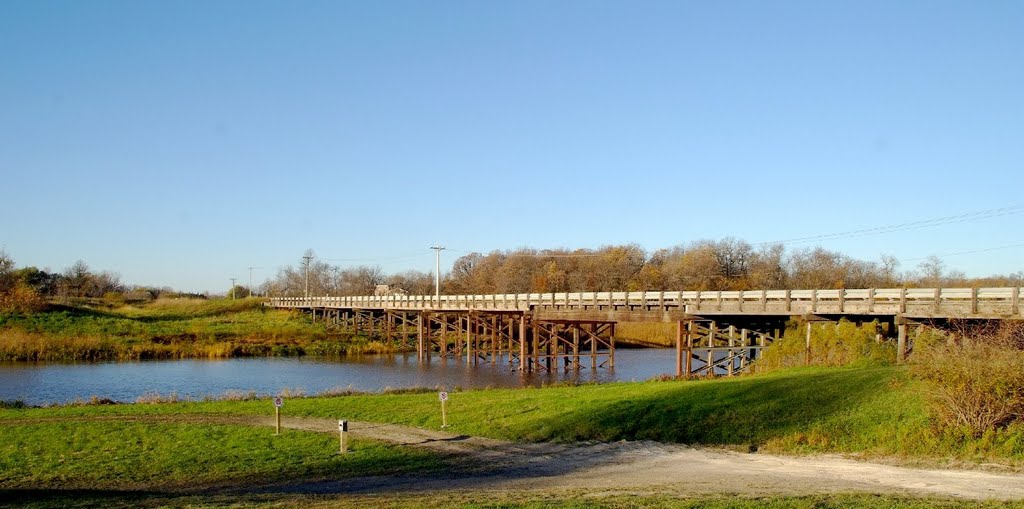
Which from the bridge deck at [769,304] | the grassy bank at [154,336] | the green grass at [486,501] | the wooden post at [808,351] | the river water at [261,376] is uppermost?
the bridge deck at [769,304]

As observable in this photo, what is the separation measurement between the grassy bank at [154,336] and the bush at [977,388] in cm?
5105

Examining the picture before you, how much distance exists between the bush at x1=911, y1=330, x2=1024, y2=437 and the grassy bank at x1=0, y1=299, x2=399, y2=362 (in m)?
51.0

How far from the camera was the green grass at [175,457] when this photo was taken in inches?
610

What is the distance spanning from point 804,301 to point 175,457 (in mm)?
22800

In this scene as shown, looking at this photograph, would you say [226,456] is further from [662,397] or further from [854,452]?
[854,452]

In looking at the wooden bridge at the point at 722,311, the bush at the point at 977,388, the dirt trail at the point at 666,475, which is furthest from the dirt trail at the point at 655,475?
the wooden bridge at the point at 722,311

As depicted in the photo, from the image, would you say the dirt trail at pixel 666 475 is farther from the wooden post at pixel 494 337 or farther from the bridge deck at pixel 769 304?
the wooden post at pixel 494 337

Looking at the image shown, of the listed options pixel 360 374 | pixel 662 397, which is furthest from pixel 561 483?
pixel 360 374

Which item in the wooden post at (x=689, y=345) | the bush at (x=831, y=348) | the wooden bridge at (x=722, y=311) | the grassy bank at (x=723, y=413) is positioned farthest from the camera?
the wooden post at (x=689, y=345)

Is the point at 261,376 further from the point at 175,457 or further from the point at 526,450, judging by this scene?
the point at 526,450

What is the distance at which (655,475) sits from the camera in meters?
15.1

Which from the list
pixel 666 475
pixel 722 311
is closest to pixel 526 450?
pixel 666 475

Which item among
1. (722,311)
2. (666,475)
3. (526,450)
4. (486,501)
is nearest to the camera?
(486,501)

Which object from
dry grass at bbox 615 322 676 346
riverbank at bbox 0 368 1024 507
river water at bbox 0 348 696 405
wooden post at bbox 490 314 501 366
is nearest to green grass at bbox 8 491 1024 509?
riverbank at bbox 0 368 1024 507
